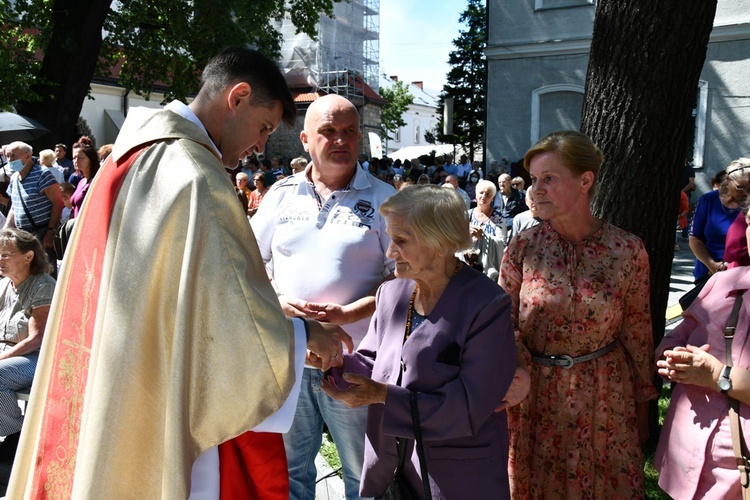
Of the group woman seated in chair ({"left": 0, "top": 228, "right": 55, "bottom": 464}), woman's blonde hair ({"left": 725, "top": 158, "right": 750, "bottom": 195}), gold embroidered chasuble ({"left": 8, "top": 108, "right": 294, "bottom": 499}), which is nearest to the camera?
gold embroidered chasuble ({"left": 8, "top": 108, "right": 294, "bottom": 499})

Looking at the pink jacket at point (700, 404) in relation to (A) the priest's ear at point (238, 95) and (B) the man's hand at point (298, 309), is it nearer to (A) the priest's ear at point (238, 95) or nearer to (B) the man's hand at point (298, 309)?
(B) the man's hand at point (298, 309)

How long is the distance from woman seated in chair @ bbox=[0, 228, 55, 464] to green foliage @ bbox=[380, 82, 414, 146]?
60.6m

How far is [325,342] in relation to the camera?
2303mm

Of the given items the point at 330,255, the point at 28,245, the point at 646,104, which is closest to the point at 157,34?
the point at 28,245

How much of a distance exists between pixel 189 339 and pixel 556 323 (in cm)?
141

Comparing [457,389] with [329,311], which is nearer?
[457,389]

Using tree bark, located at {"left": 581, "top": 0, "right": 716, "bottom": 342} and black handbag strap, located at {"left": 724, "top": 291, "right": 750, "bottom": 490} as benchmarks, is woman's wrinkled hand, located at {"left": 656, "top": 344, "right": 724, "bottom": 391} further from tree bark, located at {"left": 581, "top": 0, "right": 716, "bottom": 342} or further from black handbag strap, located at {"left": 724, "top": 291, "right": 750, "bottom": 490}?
tree bark, located at {"left": 581, "top": 0, "right": 716, "bottom": 342}

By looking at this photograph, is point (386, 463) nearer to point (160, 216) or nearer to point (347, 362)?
point (347, 362)

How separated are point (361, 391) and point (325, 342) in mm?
197

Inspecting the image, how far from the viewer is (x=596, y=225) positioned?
2846mm

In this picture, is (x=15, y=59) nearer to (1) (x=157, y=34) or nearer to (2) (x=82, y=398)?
(1) (x=157, y=34)

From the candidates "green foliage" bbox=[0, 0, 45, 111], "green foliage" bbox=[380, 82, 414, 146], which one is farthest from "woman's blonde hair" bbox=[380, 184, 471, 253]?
"green foliage" bbox=[380, 82, 414, 146]

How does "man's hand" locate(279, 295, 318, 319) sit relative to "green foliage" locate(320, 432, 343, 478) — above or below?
above

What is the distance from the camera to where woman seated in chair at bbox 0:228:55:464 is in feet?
16.2
